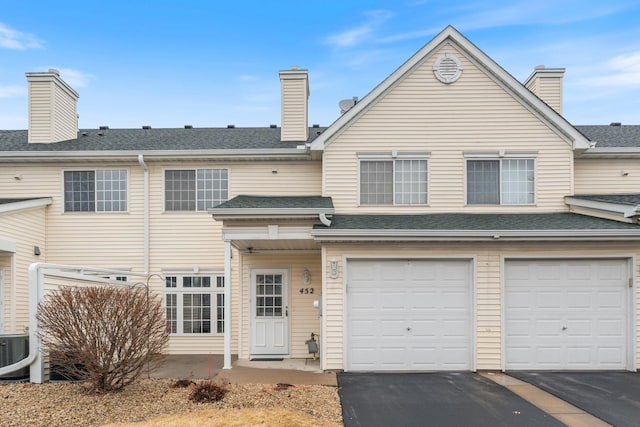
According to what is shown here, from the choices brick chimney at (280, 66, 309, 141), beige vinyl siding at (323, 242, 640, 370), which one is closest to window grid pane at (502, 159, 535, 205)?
beige vinyl siding at (323, 242, 640, 370)

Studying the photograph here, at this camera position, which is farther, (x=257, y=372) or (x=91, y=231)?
(x=91, y=231)

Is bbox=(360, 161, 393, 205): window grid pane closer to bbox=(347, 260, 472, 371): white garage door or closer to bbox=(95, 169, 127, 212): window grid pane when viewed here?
bbox=(347, 260, 472, 371): white garage door

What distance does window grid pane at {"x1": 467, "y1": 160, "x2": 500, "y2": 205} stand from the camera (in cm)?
1294

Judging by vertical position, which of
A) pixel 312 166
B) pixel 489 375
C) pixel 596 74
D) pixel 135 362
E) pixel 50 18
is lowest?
pixel 489 375

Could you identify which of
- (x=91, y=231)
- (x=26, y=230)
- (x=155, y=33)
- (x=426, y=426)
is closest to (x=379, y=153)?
(x=426, y=426)

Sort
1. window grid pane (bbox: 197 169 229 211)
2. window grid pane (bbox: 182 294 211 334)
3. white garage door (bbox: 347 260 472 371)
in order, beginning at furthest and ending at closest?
window grid pane (bbox: 197 169 229 211), window grid pane (bbox: 182 294 211 334), white garage door (bbox: 347 260 472 371)

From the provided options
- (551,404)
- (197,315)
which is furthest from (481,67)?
(197,315)

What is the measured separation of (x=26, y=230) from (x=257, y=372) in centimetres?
726

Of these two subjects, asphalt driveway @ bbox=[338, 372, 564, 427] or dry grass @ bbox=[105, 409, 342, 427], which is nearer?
dry grass @ bbox=[105, 409, 342, 427]

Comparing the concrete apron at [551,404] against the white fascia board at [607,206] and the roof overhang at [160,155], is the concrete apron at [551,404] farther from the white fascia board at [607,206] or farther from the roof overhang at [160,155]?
the roof overhang at [160,155]

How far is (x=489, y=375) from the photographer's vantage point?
1070 centimetres

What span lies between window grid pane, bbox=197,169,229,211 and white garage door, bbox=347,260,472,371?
4.76 meters

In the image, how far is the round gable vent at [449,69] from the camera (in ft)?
42.3

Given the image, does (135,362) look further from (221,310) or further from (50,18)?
(50,18)
